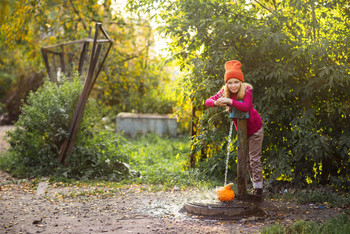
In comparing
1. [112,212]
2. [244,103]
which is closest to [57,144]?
[112,212]

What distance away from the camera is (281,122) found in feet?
20.2

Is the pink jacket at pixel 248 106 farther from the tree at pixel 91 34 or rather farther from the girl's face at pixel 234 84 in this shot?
the tree at pixel 91 34

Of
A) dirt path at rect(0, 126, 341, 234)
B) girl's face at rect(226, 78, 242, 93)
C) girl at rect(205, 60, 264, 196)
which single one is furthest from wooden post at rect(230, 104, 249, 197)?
dirt path at rect(0, 126, 341, 234)

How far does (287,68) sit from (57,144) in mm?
4460

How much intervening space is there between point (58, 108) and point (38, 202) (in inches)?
92.6

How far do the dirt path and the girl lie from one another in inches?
19.3

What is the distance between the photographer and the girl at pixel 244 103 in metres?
4.88

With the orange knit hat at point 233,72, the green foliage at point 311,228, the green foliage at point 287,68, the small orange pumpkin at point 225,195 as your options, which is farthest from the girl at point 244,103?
the green foliage at point 311,228

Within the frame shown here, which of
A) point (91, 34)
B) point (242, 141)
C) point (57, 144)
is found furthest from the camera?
point (91, 34)

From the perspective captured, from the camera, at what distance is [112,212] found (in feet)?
17.0

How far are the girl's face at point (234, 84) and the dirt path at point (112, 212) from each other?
57.6 inches

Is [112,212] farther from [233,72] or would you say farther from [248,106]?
[233,72]

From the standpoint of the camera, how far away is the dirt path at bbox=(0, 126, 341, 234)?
14.5 feet

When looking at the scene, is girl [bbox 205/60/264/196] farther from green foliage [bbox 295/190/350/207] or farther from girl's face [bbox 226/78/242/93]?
green foliage [bbox 295/190/350/207]
